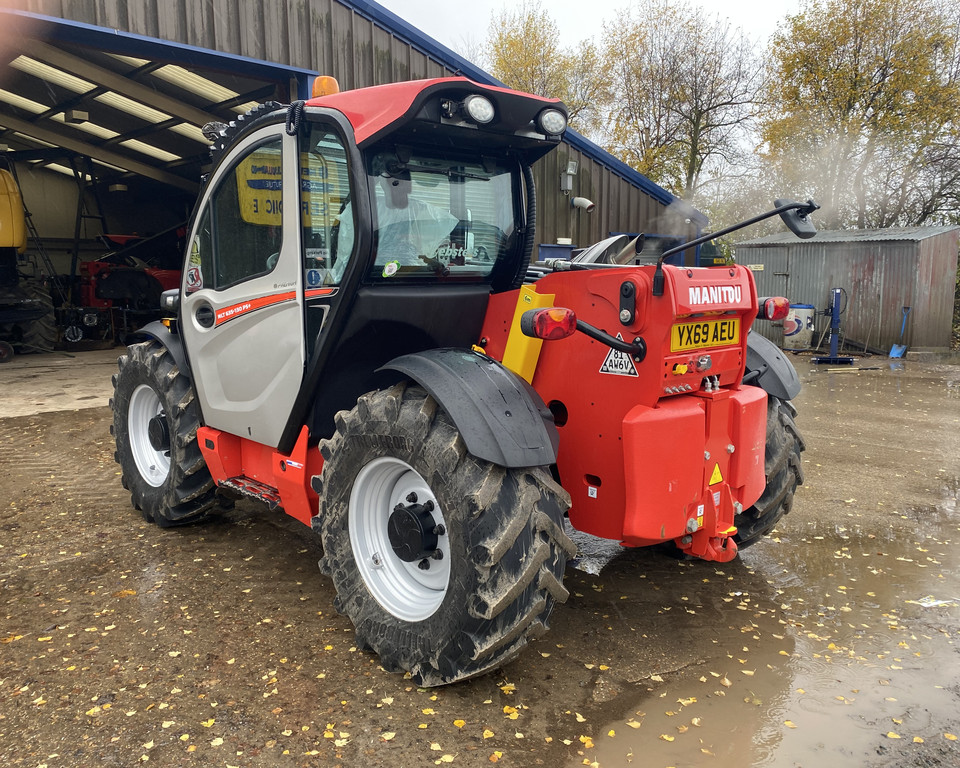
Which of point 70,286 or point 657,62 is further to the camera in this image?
point 657,62

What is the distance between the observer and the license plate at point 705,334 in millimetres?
3055

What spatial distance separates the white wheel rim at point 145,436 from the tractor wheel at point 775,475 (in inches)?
145

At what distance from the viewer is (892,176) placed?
22547 mm

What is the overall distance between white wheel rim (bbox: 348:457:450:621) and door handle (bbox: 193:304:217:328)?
4.95ft

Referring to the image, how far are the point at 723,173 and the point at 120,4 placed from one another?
23466 millimetres

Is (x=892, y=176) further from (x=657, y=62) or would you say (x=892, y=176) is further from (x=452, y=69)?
(x=452, y=69)

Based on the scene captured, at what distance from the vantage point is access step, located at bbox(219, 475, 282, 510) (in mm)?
3953

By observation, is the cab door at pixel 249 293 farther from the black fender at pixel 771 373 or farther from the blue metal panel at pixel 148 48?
the blue metal panel at pixel 148 48

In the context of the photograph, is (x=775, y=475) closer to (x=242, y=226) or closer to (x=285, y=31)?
(x=242, y=226)

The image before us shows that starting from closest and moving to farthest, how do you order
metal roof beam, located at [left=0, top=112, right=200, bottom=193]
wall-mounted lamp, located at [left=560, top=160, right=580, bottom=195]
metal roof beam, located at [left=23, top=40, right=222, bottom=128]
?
metal roof beam, located at [left=23, top=40, right=222, bottom=128] < wall-mounted lamp, located at [left=560, top=160, right=580, bottom=195] < metal roof beam, located at [left=0, top=112, right=200, bottom=193]

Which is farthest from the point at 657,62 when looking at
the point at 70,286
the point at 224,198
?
the point at 224,198

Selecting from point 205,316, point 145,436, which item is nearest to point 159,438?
point 145,436

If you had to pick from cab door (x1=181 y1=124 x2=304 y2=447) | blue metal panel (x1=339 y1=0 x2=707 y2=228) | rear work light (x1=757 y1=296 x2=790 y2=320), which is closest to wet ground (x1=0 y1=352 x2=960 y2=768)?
cab door (x1=181 y1=124 x2=304 y2=447)

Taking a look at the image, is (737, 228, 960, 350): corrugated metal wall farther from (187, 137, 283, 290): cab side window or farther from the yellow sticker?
(187, 137, 283, 290): cab side window
